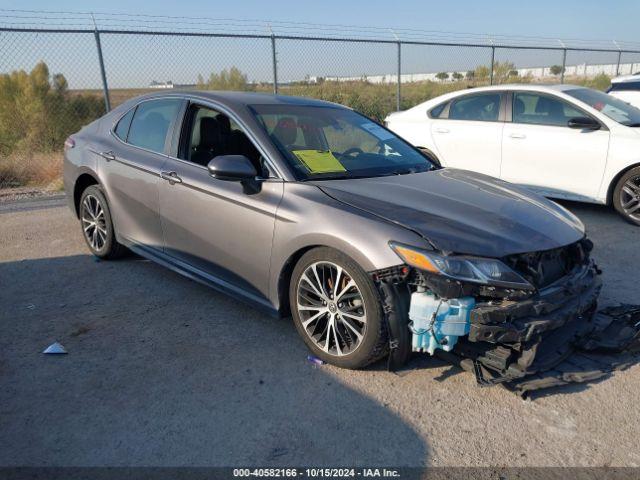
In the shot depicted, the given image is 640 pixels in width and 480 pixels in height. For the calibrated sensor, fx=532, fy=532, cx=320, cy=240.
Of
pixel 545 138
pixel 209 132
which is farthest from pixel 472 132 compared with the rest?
pixel 209 132

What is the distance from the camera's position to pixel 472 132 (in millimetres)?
7285

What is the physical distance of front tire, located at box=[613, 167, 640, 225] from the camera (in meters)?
6.14

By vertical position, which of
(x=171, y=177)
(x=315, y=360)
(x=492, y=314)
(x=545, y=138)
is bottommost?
(x=315, y=360)

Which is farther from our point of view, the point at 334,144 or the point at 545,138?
the point at 545,138

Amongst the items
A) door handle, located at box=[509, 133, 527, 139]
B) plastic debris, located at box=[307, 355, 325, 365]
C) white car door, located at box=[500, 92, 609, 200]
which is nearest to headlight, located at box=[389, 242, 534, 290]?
plastic debris, located at box=[307, 355, 325, 365]

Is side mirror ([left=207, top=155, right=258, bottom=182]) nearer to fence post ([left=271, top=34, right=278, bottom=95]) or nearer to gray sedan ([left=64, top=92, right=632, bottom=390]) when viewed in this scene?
gray sedan ([left=64, top=92, right=632, bottom=390])

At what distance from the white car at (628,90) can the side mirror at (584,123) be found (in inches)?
227

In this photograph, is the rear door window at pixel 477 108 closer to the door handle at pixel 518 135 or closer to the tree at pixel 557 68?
the door handle at pixel 518 135

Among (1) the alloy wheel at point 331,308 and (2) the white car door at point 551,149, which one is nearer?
(1) the alloy wheel at point 331,308

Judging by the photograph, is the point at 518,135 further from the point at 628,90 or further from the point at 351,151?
the point at 628,90

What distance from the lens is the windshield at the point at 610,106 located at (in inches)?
255

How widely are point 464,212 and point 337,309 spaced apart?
0.96 m

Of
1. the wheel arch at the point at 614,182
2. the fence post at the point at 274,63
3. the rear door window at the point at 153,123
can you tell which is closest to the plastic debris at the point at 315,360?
the rear door window at the point at 153,123

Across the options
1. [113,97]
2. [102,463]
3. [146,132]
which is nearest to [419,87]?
[113,97]
